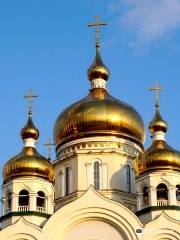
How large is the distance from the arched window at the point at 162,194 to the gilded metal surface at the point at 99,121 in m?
3.78

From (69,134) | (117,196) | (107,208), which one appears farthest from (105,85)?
(107,208)

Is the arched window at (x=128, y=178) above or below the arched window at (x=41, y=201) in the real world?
above

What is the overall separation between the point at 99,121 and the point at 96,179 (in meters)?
2.27

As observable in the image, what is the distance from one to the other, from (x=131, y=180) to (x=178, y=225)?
14.8ft

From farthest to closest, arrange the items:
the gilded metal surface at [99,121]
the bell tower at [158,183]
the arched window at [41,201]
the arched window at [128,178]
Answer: the gilded metal surface at [99,121]
the arched window at [128,178]
the arched window at [41,201]
the bell tower at [158,183]

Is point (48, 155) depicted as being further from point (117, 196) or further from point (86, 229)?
point (86, 229)

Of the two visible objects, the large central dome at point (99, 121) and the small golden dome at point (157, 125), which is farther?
the large central dome at point (99, 121)

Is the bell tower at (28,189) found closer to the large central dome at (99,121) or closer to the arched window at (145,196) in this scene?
the large central dome at (99,121)

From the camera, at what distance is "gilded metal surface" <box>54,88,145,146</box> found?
96.2 ft

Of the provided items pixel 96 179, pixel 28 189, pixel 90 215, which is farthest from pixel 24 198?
pixel 96 179

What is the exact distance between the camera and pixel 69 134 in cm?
2973

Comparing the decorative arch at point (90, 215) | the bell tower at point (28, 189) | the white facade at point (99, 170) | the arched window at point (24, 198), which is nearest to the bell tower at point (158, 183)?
the decorative arch at point (90, 215)

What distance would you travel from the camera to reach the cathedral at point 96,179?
998 inches

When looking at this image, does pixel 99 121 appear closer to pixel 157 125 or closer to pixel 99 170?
pixel 99 170
